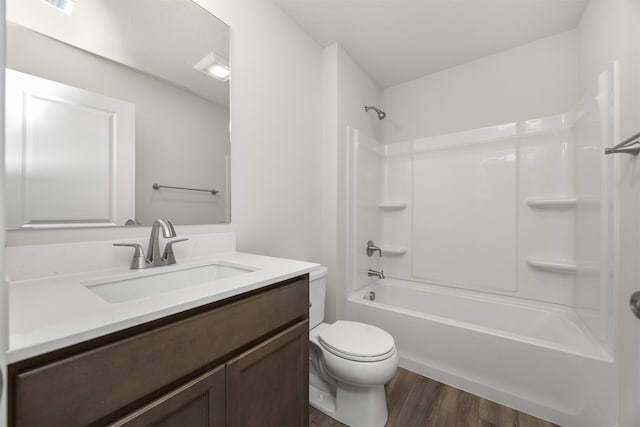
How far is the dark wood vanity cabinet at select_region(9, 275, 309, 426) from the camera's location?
0.44 metres

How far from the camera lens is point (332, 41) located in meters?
1.92

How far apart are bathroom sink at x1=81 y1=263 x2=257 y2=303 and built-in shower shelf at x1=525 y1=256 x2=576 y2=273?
201 cm

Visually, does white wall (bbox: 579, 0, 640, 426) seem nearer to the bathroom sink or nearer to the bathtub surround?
the bathtub surround

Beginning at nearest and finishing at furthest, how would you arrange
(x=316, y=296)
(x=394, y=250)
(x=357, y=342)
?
(x=357, y=342) < (x=316, y=296) < (x=394, y=250)

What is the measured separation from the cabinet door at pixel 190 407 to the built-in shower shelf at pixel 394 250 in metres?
1.99

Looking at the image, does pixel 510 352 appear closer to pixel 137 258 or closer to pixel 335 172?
pixel 335 172

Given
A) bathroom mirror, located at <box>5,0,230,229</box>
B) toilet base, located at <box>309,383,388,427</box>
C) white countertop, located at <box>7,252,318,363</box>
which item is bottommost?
toilet base, located at <box>309,383,388,427</box>

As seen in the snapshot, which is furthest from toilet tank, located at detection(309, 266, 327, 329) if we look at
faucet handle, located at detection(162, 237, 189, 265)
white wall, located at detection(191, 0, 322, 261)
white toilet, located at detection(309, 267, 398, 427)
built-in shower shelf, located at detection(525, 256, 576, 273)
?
built-in shower shelf, located at detection(525, 256, 576, 273)

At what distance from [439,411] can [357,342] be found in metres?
0.62

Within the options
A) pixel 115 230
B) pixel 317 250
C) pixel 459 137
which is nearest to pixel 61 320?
pixel 115 230

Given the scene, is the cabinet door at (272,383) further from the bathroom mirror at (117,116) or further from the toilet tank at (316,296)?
the bathroom mirror at (117,116)

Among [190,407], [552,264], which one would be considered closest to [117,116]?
[190,407]

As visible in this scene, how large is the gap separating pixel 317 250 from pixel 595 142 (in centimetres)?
175

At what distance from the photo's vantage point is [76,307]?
57 centimetres
